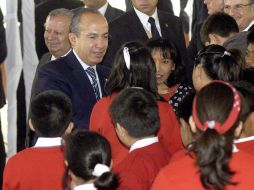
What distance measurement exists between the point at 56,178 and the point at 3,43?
1998mm

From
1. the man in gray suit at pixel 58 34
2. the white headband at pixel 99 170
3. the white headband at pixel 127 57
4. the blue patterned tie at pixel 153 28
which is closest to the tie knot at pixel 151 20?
the blue patterned tie at pixel 153 28

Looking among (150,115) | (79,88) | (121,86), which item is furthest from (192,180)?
(79,88)

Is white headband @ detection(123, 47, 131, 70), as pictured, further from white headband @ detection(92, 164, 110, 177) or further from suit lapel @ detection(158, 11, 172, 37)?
suit lapel @ detection(158, 11, 172, 37)

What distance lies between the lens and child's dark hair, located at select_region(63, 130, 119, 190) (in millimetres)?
2455

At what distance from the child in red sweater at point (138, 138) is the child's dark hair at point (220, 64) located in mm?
562

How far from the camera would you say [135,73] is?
10.9 feet

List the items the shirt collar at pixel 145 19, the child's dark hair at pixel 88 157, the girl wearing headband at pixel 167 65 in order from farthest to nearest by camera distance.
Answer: the shirt collar at pixel 145 19, the girl wearing headband at pixel 167 65, the child's dark hair at pixel 88 157

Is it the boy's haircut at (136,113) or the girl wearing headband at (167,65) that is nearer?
the boy's haircut at (136,113)

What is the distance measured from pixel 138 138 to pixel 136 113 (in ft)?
0.37

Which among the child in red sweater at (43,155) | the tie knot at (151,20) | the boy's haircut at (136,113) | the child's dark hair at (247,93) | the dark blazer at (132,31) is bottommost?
the child in red sweater at (43,155)

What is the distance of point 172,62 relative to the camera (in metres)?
4.18

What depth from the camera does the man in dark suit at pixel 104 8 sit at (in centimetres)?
541

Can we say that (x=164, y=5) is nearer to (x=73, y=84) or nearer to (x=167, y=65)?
(x=167, y=65)

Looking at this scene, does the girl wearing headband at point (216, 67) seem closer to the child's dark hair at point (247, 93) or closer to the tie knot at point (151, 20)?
the child's dark hair at point (247, 93)
